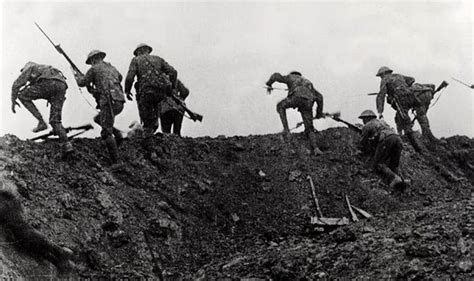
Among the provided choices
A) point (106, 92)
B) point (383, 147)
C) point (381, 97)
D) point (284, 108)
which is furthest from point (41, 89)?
point (381, 97)

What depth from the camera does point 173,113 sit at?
12.5 meters

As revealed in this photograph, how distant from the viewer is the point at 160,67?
1100 cm

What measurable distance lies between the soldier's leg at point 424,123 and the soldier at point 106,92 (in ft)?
23.3

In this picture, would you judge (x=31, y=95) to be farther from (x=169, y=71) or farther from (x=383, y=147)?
(x=383, y=147)

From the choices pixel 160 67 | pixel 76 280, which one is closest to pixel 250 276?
pixel 76 280

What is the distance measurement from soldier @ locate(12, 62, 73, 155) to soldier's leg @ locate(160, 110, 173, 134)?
299cm

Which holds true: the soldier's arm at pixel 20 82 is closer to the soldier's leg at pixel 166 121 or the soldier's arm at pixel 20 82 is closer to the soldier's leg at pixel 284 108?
the soldier's leg at pixel 166 121

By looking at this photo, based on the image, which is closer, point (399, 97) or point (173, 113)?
point (173, 113)

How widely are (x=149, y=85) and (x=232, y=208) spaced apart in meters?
2.59

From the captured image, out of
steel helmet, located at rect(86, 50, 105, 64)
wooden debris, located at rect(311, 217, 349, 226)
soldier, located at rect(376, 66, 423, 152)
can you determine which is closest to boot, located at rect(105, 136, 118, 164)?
steel helmet, located at rect(86, 50, 105, 64)

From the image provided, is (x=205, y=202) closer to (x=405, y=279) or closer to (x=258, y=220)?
(x=258, y=220)

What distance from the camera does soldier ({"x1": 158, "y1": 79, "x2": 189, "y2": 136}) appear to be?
12.4m

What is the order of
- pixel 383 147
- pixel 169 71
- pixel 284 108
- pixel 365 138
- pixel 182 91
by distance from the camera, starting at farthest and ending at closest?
1. pixel 284 108
2. pixel 182 91
3. pixel 365 138
4. pixel 383 147
5. pixel 169 71

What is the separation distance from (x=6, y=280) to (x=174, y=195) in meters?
3.67
